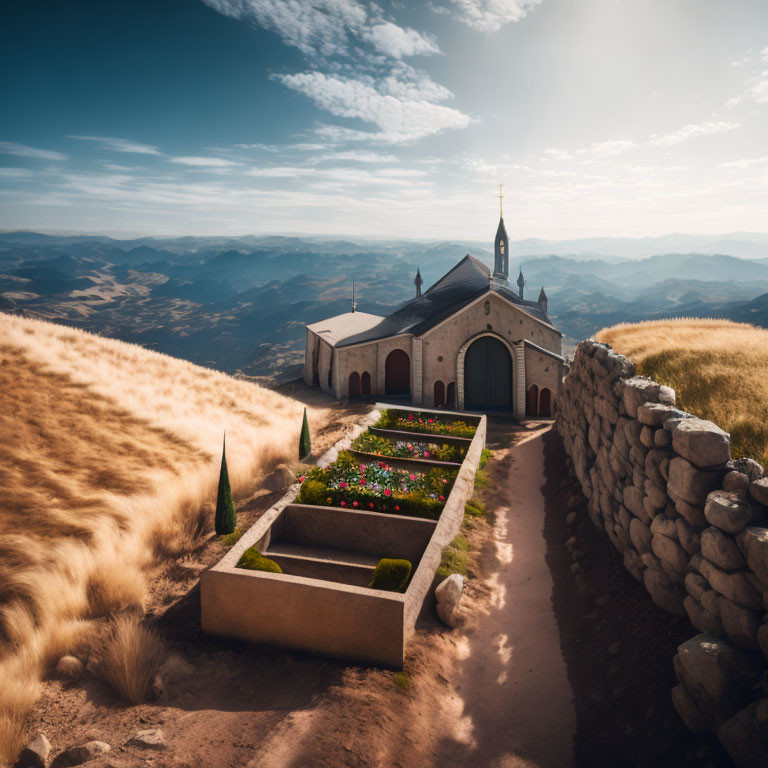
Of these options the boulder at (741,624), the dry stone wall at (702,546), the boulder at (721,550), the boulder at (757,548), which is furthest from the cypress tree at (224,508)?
the boulder at (757,548)

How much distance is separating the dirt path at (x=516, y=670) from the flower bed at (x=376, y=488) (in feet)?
7.25

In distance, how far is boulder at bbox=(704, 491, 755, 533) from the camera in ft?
19.4

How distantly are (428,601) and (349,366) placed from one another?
915 inches

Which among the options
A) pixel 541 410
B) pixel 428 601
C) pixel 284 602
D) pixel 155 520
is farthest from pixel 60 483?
pixel 541 410

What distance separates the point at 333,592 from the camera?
8609 millimetres

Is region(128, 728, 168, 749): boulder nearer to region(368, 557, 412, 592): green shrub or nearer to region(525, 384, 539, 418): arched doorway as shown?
region(368, 557, 412, 592): green shrub

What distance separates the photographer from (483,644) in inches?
375

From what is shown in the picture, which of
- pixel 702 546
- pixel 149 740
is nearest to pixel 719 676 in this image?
pixel 702 546

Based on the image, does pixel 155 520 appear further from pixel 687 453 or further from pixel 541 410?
pixel 541 410

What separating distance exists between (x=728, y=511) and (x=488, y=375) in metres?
24.4

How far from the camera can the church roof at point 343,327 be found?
34.8 metres

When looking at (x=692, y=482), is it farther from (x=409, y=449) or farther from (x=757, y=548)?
(x=409, y=449)

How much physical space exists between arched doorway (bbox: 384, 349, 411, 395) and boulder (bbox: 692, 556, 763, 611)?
26.8 m

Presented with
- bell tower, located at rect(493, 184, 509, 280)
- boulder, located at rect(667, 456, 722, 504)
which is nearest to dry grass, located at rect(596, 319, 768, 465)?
boulder, located at rect(667, 456, 722, 504)
